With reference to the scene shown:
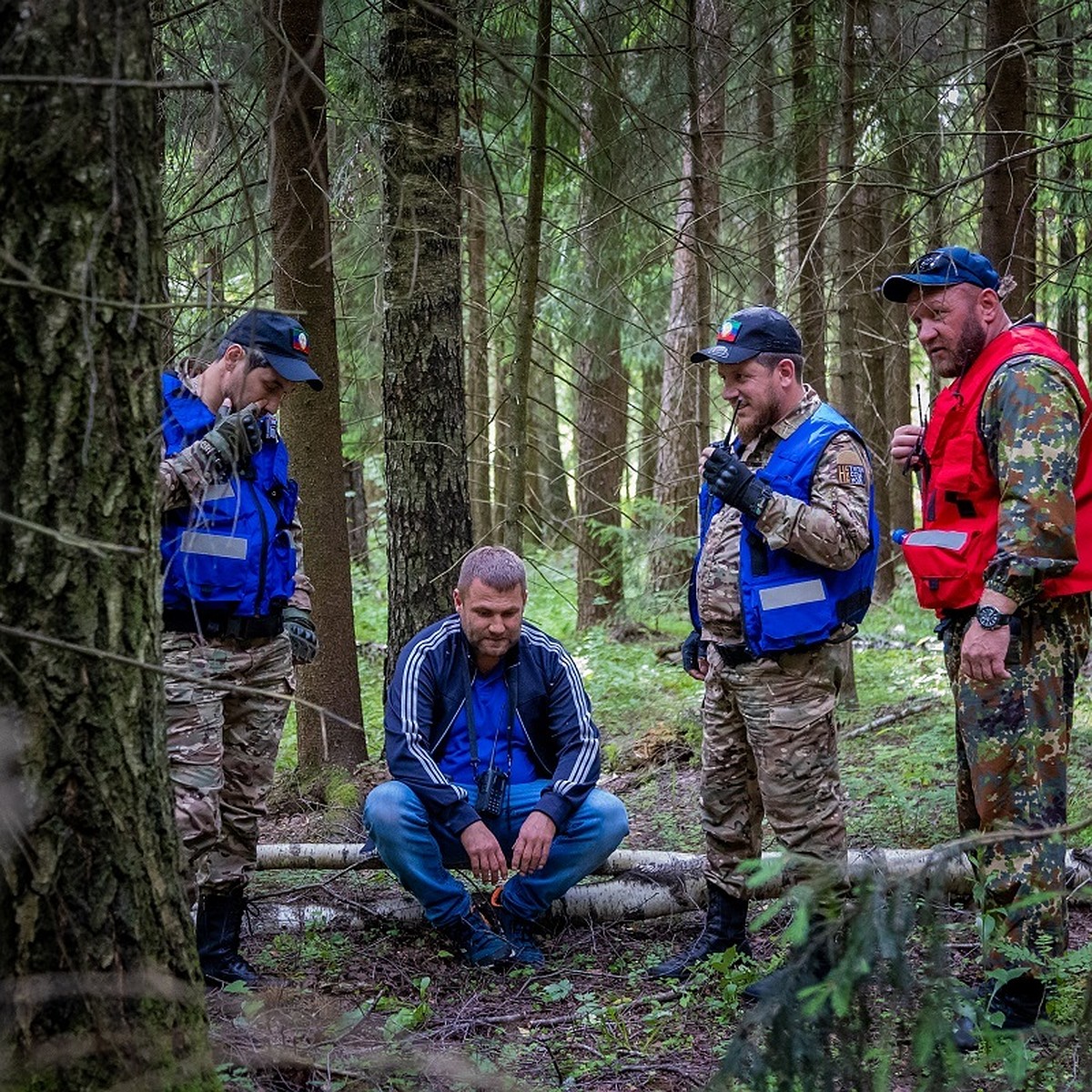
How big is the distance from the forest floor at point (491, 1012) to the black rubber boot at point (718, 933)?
9 centimetres

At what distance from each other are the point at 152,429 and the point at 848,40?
5917 millimetres

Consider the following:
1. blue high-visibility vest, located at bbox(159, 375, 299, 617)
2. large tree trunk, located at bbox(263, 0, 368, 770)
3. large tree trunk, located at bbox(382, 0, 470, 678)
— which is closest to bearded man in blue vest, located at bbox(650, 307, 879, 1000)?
blue high-visibility vest, located at bbox(159, 375, 299, 617)

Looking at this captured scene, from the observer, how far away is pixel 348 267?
8859 millimetres

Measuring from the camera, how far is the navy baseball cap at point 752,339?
14.1ft

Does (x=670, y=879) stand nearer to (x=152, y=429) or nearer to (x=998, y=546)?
(x=998, y=546)

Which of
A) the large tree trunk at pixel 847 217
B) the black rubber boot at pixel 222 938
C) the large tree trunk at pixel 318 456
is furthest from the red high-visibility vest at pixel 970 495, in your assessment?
the large tree trunk at pixel 318 456

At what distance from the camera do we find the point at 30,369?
2383mm

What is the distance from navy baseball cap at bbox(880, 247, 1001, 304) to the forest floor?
7.51 feet

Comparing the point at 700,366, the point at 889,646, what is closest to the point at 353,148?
the point at 700,366

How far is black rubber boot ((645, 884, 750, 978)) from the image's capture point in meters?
4.40

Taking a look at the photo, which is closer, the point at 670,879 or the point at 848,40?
the point at 670,879

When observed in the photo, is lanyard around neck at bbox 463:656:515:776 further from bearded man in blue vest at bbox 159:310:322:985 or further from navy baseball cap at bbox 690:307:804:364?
navy baseball cap at bbox 690:307:804:364

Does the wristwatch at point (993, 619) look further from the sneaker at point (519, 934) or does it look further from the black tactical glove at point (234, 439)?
the black tactical glove at point (234, 439)

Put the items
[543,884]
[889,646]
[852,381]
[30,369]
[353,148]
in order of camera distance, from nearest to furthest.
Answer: [30,369], [543,884], [353,148], [852,381], [889,646]
